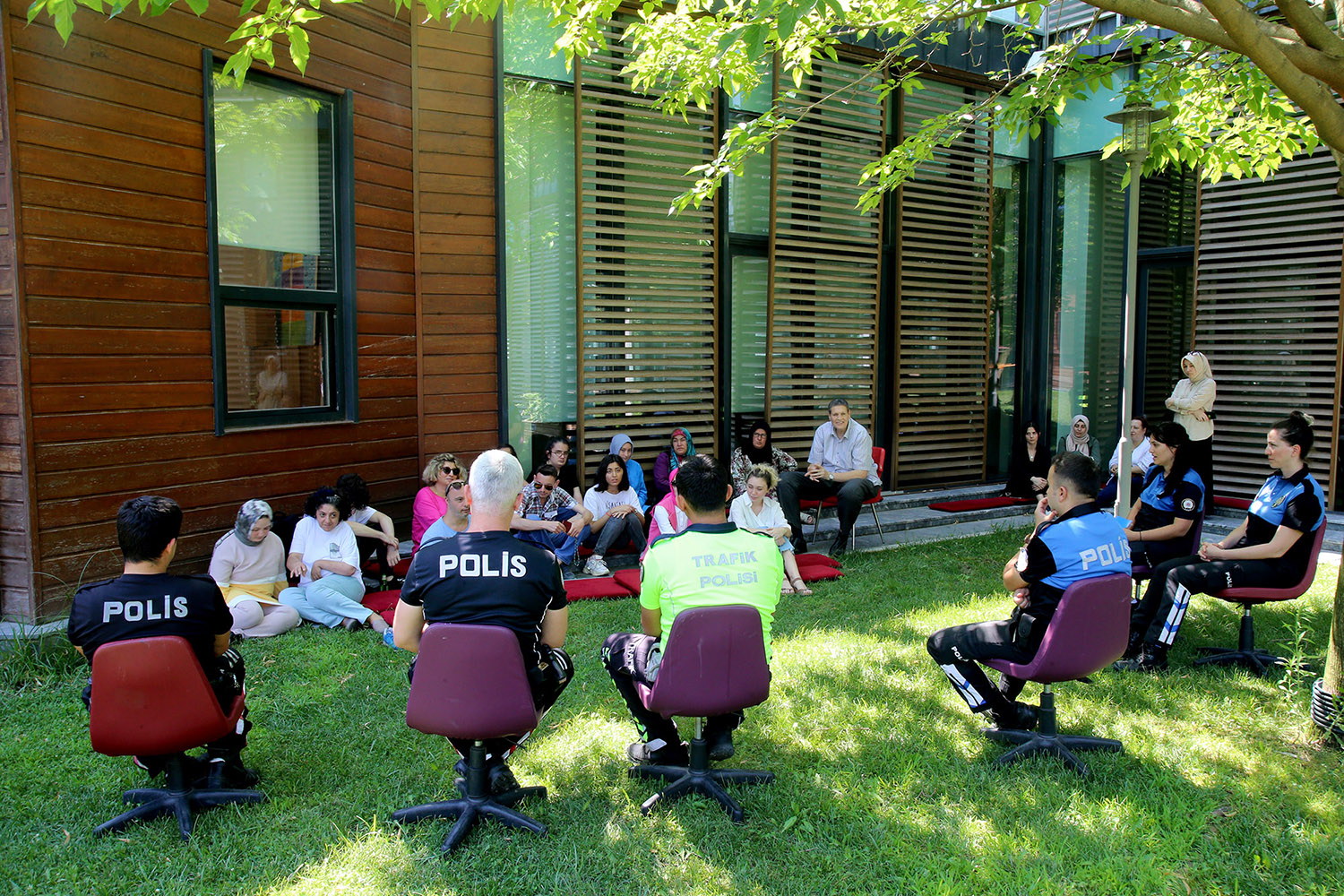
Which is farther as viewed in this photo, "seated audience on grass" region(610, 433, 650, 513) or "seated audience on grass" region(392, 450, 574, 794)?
"seated audience on grass" region(610, 433, 650, 513)

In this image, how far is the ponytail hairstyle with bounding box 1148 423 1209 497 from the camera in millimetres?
5551

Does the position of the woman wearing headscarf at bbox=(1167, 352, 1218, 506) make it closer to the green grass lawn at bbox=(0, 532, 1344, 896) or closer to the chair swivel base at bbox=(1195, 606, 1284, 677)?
the chair swivel base at bbox=(1195, 606, 1284, 677)

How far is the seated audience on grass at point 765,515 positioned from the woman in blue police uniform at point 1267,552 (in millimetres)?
2369

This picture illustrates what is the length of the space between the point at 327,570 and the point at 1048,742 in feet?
14.1

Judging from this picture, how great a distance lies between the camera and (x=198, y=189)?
6086 mm

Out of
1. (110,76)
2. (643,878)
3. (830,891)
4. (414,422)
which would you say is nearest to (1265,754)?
(830,891)

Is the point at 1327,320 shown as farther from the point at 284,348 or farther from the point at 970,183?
the point at 284,348

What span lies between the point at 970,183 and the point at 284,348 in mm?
8014

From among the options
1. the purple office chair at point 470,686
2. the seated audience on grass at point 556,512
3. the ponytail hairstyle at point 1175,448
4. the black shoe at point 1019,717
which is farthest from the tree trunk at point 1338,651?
the seated audience on grass at point 556,512

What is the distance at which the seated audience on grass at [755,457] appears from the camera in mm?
8781

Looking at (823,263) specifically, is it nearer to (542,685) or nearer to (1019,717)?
(1019,717)

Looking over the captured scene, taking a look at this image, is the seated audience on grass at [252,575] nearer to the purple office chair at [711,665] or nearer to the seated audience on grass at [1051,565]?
the purple office chair at [711,665]

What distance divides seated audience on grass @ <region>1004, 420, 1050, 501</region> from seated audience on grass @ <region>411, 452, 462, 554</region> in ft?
20.8

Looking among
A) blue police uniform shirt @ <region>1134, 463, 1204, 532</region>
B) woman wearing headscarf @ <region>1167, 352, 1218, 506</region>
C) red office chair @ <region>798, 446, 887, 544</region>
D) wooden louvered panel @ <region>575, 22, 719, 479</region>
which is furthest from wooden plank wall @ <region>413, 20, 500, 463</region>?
woman wearing headscarf @ <region>1167, 352, 1218, 506</region>
